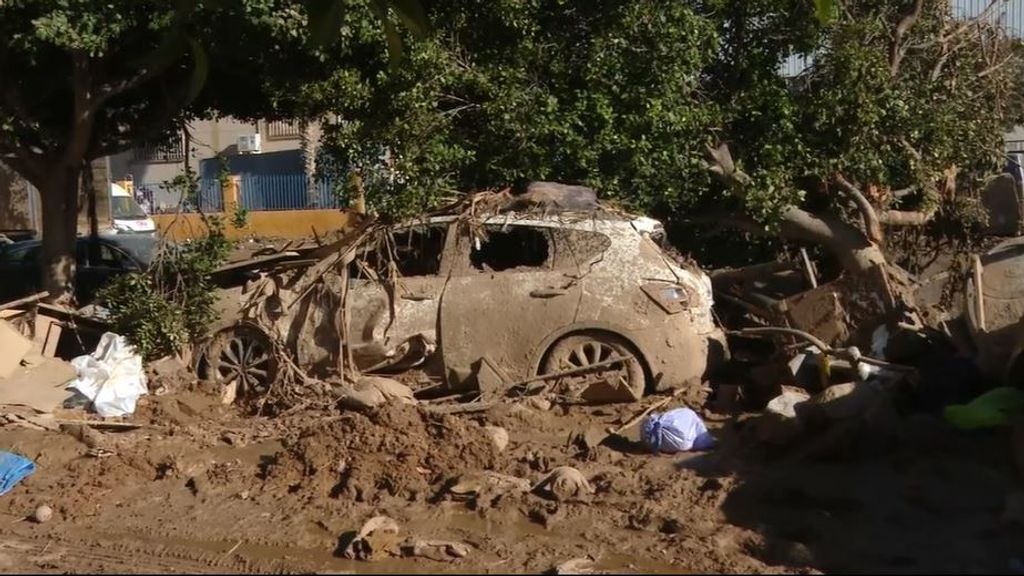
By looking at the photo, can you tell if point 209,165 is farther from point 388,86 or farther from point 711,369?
point 711,369

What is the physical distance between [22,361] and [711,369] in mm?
5305

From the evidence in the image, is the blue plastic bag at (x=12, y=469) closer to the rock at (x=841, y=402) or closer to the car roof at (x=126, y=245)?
the rock at (x=841, y=402)

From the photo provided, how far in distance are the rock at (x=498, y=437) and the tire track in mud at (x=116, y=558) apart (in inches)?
66.2

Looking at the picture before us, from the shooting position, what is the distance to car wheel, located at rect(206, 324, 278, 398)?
8.76 meters

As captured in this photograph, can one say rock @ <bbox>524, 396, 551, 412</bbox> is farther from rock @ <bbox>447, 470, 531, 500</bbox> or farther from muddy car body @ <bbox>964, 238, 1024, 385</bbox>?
muddy car body @ <bbox>964, 238, 1024, 385</bbox>

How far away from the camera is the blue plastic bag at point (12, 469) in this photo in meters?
7.00

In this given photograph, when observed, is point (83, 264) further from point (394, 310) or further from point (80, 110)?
point (394, 310)

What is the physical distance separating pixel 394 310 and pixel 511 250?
99 cm

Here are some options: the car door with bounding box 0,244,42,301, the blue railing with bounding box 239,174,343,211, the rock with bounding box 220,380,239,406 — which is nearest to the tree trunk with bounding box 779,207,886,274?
the rock with bounding box 220,380,239,406

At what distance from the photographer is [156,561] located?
19.1 feet

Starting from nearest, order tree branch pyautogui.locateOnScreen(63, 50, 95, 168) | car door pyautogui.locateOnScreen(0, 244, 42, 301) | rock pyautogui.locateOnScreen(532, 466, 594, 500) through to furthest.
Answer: rock pyautogui.locateOnScreen(532, 466, 594, 500)
tree branch pyautogui.locateOnScreen(63, 50, 95, 168)
car door pyautogui.locateOnScreen(0, 244, 42, 301)

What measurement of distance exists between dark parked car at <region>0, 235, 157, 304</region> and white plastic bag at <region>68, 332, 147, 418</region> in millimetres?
5466

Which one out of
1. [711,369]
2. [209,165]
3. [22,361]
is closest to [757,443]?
[711,369]

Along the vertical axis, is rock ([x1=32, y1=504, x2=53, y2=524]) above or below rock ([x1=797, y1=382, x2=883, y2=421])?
below
